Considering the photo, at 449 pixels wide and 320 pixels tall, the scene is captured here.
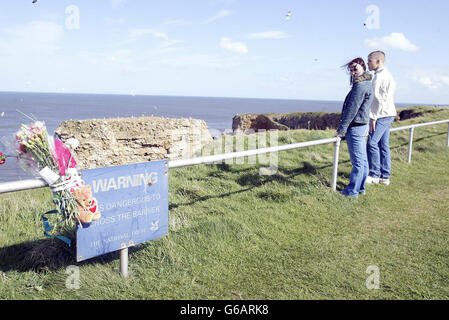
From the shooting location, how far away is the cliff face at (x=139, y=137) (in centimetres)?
2597

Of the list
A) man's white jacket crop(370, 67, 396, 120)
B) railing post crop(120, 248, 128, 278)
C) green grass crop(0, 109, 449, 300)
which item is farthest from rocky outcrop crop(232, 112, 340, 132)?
railing post crop(120, 248, 128, 278)

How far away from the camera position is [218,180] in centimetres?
597

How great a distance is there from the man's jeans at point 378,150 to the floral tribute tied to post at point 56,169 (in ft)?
16.4

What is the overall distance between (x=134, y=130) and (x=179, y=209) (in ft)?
79.6

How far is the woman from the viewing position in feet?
17.2

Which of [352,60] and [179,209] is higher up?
[352,60]

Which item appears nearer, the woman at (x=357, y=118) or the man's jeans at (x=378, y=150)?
the woman at (x=357, y=118)

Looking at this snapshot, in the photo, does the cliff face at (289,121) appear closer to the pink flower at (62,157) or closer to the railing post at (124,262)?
the railing post at (124,262)

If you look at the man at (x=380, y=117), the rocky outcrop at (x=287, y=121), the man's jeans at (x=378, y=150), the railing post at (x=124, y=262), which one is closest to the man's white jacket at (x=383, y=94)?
the man at (x=380, y=117)

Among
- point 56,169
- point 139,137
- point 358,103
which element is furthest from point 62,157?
point 139,137

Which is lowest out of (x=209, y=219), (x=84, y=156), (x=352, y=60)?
(x=84, y=156)
